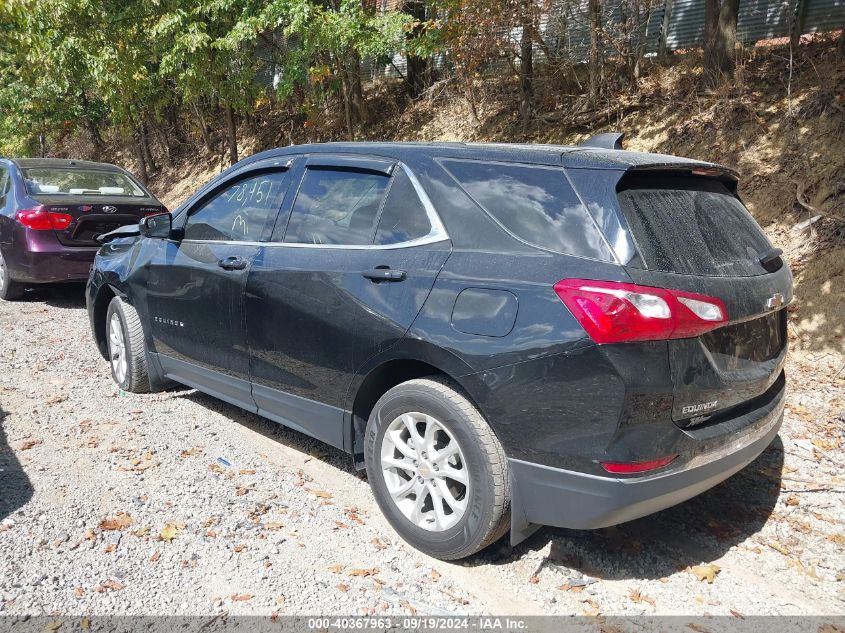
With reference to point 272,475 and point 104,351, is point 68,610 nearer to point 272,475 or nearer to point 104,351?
point 272,475

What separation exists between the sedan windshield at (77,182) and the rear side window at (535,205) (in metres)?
6.67

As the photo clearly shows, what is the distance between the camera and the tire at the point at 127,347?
17.3 feet

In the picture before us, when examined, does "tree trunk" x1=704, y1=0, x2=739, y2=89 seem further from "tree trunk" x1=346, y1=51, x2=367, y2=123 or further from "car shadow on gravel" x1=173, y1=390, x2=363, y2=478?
"car shadow on gravel" x1=173, y1=390, x2=363, y2=478

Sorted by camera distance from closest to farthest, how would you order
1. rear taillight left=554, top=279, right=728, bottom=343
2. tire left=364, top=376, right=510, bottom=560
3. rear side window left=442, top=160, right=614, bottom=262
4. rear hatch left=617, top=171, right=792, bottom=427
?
rear taillight left=554, top=279, right=728, bottom=343
rear hatch left=617, top=171, right=792, bottom=427
rear side window left=442, top=160, right=614, bottom=262
tire left=364, top=376, right=510, bottom=560

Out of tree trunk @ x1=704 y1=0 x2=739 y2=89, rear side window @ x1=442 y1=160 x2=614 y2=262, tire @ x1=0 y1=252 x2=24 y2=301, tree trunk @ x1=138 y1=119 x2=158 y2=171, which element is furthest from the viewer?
tree trunk @ x1=138 y1=119 x2=158 y2=171

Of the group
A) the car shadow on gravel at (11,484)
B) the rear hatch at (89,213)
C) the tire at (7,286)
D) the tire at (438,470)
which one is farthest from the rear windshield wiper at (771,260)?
the tire at (7,286)

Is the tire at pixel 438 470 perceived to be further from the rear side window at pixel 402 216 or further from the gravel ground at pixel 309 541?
the rear side window at pixel 402 216

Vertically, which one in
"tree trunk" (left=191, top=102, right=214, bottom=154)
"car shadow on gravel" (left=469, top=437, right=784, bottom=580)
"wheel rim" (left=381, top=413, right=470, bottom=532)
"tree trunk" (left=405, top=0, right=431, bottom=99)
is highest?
"tree trunk" (left=405, top=0, right=431, bottom=99)

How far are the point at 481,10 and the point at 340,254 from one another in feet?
24.1

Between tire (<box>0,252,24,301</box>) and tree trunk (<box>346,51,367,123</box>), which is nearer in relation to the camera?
tire (<box>0,252,24,301</box>)

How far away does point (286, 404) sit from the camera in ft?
13.0

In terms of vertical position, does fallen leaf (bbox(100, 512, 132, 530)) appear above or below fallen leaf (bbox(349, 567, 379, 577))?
above

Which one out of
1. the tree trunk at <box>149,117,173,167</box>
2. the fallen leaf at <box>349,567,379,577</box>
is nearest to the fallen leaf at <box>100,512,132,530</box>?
the fallen leaf at <box>349,567,379,577</box>

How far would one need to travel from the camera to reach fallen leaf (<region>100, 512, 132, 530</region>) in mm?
3498
